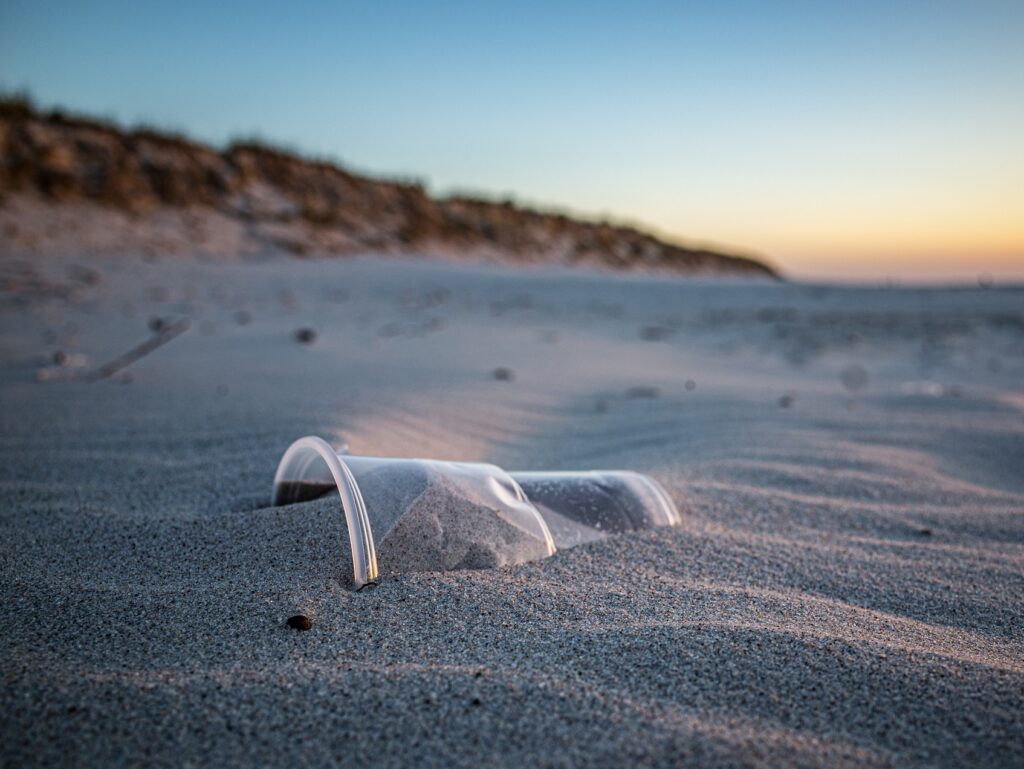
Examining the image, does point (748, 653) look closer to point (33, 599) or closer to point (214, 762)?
point (214, 762)

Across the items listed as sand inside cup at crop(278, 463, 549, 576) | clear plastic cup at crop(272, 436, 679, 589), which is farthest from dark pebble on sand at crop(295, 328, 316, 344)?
sand inside cup at crop(278, 463, 549, 576)

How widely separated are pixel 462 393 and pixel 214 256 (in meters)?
6.14

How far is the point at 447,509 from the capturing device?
5.34ft

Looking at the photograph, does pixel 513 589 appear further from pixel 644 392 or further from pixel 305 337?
pixel 305 337

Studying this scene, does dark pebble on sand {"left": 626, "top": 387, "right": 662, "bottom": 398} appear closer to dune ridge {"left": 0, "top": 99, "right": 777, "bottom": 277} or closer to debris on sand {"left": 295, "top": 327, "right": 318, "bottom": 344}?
debris on sand {"left": 295, "top": 327, "right": 318, "bottom": 344}

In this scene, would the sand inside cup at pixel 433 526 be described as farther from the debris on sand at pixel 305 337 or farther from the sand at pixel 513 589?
the debris on sand at pixel 305 337

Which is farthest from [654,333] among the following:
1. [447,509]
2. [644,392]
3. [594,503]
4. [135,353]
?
[447,509]

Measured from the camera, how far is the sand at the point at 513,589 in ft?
3.48

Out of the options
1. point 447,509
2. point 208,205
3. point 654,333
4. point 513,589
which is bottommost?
point 513,589

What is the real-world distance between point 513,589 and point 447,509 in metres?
0.24

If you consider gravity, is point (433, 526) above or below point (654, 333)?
below

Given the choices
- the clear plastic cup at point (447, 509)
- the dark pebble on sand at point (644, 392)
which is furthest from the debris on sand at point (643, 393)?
the clear plastic cup at point (447, 509)

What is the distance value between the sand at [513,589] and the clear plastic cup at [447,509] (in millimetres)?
58

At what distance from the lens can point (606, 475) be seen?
2107 millimetres
